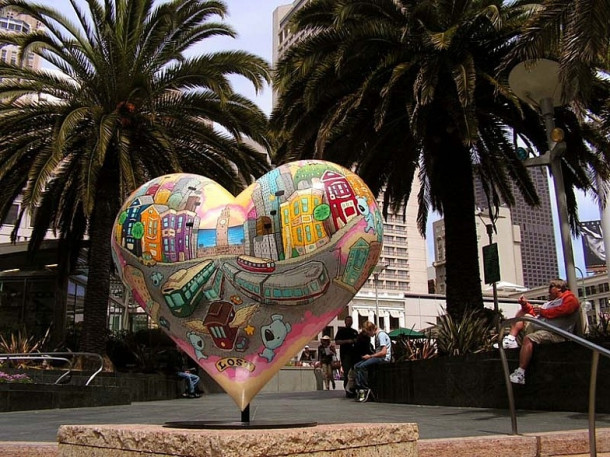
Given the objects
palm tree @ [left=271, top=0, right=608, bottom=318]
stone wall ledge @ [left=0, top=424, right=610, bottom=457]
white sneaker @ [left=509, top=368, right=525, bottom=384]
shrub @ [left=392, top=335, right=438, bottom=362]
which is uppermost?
palm tree @ [left=271, top=0, right=608, bottom=318]

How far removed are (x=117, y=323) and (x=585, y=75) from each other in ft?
81.3

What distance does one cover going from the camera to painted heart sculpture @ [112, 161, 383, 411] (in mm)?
4051

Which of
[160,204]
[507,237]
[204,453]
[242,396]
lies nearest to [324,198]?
[160,204]

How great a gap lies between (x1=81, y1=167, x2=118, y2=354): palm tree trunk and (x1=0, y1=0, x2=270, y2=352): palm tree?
3 centimetres

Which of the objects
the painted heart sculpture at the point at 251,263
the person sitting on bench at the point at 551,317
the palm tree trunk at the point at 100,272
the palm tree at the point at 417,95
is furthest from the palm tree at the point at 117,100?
the painted heart sculpture at the point at 251,263

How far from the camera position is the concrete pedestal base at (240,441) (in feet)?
9.79

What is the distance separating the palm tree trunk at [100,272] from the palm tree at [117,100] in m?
0.03

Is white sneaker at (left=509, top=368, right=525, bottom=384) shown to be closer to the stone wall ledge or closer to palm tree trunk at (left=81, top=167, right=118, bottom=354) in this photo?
the stone wall ledge

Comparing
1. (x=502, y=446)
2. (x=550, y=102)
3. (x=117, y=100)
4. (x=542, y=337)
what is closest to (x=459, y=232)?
(x=550, y=102)

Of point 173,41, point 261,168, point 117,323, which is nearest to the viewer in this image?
point 173,41

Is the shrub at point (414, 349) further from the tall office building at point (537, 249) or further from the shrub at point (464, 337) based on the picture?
the tall office building at point (537, 249)

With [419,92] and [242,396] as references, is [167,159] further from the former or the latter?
[242,396]

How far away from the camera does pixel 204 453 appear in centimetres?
297

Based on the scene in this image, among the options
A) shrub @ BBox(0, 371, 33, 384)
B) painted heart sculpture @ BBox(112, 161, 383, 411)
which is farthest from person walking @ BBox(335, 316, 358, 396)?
painted heart sculpture @ BBox(112, 161, 383, 411)
